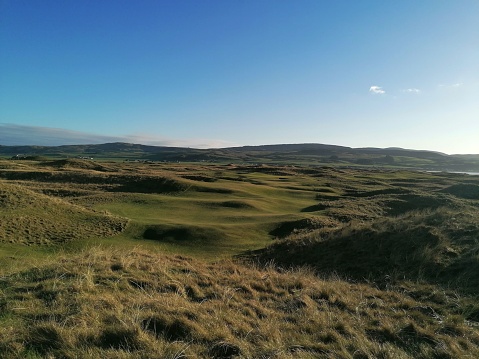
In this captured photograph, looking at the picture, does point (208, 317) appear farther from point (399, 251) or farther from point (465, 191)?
point (465, 191)

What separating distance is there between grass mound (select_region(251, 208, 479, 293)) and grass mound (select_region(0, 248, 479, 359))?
2.16 meters

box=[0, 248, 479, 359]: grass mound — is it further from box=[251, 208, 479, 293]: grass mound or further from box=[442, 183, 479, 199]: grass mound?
box=[442, 183, 479, 199]: grass mound

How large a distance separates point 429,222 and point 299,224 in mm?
11686

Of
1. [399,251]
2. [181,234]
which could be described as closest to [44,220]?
[181,234]

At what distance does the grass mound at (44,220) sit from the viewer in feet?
68.5

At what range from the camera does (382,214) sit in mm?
31875

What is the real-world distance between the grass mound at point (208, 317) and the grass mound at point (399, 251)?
84.9 inches

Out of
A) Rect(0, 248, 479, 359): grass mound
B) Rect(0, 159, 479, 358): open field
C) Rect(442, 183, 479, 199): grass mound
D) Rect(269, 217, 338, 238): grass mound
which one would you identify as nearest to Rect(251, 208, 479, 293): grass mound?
Rect(0, 159, 479, 358): open field

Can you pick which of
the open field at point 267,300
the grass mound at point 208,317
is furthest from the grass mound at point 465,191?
the grass mound at point 208,317

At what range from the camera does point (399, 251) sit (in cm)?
1280

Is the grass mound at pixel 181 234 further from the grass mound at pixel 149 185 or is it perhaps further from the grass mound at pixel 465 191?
the grass mound at pixel 465 191

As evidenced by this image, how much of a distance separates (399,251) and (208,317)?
31.2 ft

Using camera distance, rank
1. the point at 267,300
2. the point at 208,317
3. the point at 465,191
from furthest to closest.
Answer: the point at 465,191, the point at 267,300, the point at 208,317

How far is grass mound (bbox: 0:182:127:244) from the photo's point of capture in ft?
68.5
